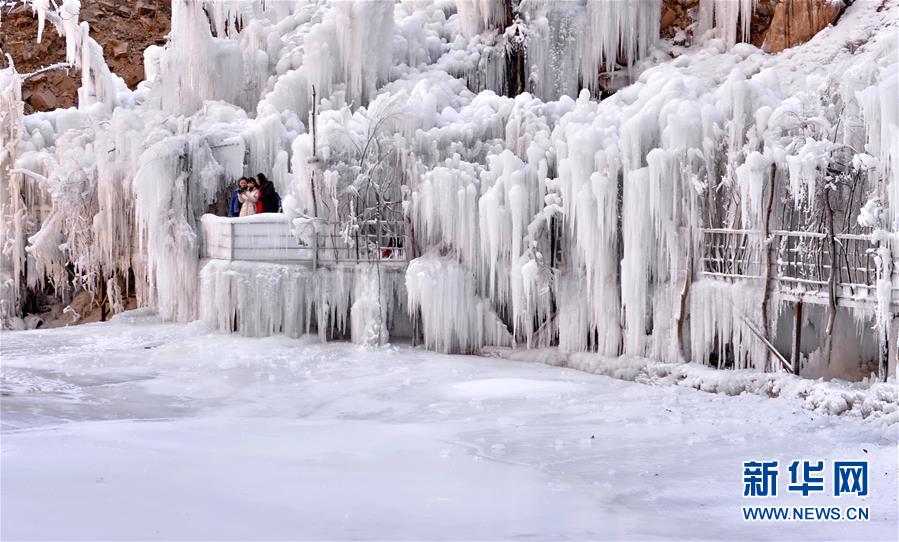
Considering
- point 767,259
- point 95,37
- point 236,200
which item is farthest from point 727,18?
point 95,37

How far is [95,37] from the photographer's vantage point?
3906cm

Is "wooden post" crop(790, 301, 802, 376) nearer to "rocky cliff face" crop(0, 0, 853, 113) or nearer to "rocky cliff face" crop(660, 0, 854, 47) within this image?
"rocky cliff face" crop(660, 0, 854, 47)

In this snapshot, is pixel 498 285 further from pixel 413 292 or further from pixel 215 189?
pixel 215 189

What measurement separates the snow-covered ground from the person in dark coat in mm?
3453

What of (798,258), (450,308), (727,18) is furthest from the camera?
(727,18)

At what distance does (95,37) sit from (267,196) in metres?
23.0

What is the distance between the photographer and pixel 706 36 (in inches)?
899

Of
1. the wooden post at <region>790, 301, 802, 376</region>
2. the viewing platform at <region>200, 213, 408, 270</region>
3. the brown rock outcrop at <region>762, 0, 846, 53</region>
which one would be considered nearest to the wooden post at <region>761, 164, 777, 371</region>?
the wooden post at <region>790, 301, 802, 376</region>

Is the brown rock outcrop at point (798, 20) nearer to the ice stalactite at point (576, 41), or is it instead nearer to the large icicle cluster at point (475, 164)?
the large icicle cluster at point (475, 164)

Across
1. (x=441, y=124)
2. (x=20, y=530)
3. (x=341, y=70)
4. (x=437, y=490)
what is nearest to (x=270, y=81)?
(x=341, y=70)

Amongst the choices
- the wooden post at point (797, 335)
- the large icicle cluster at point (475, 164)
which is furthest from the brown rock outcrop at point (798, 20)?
the wooden post at point (797, 335)

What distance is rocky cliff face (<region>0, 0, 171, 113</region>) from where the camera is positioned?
124ft

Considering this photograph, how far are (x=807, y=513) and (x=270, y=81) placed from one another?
16.5 meters

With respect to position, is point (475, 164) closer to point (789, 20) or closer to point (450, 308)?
point (450, 308)
